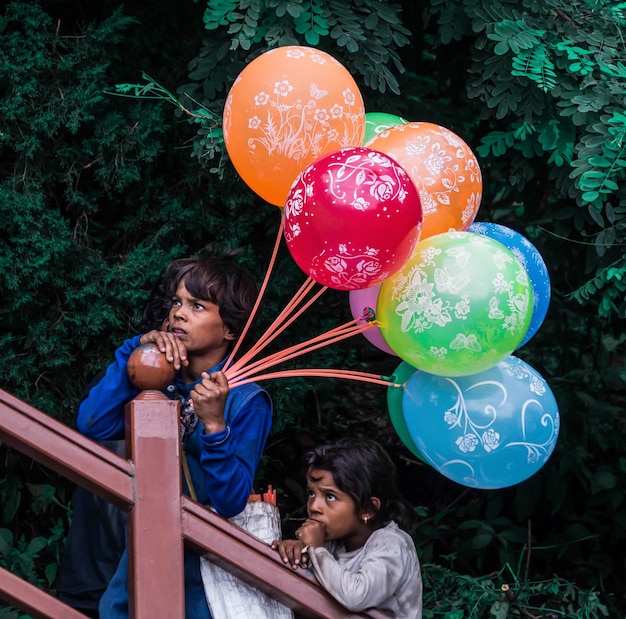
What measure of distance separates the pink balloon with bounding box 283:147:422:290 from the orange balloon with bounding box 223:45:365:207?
0.76 feet

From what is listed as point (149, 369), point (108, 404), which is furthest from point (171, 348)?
point (108, 404)

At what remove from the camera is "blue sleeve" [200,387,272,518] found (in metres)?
2.31

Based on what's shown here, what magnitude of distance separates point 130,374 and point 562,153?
1.74 meters

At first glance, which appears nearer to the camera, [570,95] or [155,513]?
[155,513]

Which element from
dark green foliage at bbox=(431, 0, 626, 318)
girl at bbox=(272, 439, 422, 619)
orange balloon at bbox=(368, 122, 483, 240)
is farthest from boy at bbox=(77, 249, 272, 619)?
dark green foliage at bbox=(431, 0, 626, 318)

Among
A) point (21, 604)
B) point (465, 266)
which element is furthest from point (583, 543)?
point (21, 604)

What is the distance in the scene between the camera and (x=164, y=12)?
13.0 ft

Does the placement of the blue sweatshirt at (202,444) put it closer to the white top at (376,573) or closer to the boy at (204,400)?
the boy at (204,400)

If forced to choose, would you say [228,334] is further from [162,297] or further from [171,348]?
[171,348]

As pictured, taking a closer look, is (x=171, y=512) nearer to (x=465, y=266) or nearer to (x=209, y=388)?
(x=209, y=388)

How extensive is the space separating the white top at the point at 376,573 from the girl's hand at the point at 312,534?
1.5 inches

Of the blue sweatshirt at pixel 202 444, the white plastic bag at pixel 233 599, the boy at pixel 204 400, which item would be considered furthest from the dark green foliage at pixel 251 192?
the white plastic bag at pixel 233 599

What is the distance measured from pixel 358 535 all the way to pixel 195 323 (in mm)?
737

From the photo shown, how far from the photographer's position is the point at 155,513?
6.88ft
